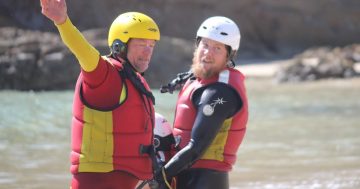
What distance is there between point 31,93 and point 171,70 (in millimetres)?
4100

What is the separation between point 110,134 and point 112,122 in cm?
5

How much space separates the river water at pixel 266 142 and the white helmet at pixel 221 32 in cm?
361

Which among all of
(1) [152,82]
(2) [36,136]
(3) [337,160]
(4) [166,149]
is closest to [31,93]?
(1) [152,82]

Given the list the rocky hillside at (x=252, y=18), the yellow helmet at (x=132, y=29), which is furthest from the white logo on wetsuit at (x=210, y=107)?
the rocky hillside at (x=252, y=18)

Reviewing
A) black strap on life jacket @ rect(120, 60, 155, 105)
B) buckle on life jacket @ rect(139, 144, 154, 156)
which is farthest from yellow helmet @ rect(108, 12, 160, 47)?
buckle on life jacket @ rect(139, 144, 154, 156)

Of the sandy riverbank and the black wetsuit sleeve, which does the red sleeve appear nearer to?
the black wetsuit sleeve

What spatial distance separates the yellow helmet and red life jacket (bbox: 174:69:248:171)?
397 mm

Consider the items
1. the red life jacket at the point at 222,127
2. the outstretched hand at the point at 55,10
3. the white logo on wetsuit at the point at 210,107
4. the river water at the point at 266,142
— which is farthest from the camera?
the river water at the point at 266,142

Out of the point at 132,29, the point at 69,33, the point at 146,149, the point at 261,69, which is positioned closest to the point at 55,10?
the point at 69,33

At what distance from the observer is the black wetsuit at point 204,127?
3246 mm

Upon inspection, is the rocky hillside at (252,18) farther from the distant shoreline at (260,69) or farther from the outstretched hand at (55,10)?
the outstretched hand at (55,10)

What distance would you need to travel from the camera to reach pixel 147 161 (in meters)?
3.07

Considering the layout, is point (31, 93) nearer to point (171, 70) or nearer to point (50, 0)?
point (171, 70)

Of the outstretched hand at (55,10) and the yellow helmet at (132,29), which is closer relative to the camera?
the outstretched hand at (55,10)
